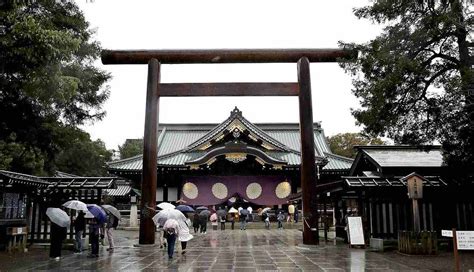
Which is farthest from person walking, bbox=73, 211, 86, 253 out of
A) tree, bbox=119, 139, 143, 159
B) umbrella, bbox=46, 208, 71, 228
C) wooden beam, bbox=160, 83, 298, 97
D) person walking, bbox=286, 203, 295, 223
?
tree, bbox=119, 139, 143, 159

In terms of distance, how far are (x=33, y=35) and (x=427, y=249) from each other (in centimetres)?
1065

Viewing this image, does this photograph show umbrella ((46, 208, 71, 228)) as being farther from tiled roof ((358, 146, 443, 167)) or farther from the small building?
tiled roof ((358, 146, 443, 167))

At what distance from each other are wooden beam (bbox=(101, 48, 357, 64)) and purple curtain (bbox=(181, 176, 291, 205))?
13297 mm

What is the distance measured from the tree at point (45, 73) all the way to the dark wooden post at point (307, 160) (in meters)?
6.84

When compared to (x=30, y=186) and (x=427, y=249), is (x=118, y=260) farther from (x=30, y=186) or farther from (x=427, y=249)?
(x=427, y=249)

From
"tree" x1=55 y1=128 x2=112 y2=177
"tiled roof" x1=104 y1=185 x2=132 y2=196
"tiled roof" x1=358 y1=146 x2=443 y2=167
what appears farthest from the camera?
"tree" x1=55 y1=128 x2=112 y2=177

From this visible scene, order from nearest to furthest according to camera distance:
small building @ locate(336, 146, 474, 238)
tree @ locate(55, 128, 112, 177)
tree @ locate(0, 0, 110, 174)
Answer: tree @ locate(0, 0, 110, 174)
small building @ locate(336, 146, 474, 238)
tree @ locate(55, 128, 112, 177)

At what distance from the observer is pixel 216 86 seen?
1377 cm

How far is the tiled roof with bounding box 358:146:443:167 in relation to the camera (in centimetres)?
1477

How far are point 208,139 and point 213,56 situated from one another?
13570 millimetres

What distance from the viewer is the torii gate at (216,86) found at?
12953 mm

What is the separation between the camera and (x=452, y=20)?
31.2ft

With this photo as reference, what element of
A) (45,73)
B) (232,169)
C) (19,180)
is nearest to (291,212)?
(232,169)

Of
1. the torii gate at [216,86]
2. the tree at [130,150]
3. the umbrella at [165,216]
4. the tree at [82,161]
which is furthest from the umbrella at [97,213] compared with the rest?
the tree at [130,150]
